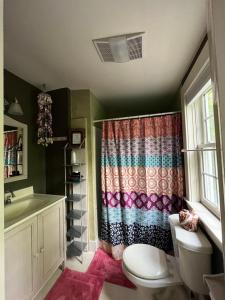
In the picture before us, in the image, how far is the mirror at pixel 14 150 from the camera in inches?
69.5

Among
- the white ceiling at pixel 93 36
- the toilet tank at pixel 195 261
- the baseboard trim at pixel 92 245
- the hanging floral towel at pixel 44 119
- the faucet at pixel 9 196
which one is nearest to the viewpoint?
the white ceiling at pixel 93 36

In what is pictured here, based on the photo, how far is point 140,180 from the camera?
2.29 metres

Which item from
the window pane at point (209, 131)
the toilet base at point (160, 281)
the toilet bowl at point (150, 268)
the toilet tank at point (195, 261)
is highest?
the window pane at point (209, 131)

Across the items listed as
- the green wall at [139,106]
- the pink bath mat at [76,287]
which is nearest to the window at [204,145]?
the green wall at [139,106]

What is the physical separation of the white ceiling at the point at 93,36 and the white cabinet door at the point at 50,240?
1.48m

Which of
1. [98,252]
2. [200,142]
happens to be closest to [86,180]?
[98,252]

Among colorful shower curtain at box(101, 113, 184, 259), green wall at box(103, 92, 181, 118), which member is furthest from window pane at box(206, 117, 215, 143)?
green wall at box(103, 92, 181, 118)

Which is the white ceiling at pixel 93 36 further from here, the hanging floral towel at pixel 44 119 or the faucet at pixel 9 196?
the faucet at pixel 9 196

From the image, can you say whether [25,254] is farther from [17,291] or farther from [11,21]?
[11,21]

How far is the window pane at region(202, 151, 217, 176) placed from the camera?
149 centimetres

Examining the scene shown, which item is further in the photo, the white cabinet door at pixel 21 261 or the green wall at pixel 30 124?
the green wall at pixel 30 124

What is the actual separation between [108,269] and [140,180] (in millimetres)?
1125

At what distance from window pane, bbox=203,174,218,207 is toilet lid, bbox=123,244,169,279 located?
27.6 inches

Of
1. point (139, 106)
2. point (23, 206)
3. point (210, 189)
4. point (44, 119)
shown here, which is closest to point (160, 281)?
point (210, 189)
